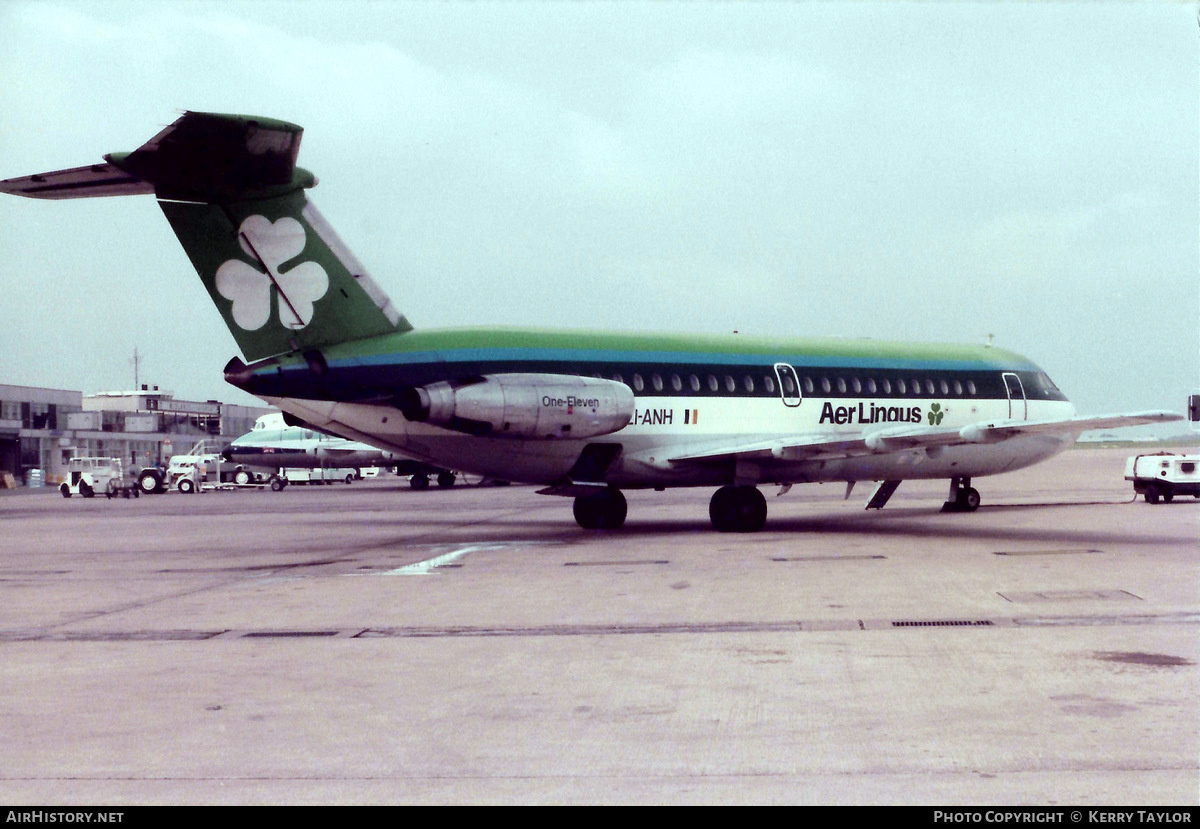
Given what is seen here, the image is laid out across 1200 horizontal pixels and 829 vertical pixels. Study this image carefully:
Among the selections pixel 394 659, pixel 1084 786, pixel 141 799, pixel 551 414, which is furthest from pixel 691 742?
pixel 551 414

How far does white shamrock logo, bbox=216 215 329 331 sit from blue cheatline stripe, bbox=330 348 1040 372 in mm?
1073

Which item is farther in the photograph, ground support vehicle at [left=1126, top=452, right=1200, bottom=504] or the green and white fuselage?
ground support vehicle at [left=1126, top=452, right=1200, bottom=504]

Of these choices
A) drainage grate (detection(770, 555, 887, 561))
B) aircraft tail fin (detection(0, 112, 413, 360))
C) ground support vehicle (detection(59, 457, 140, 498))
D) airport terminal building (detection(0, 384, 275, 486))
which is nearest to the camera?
drainage grate (detection(770, 555, 887, 561))

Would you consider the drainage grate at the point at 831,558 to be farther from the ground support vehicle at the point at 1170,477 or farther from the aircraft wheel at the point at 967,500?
the ground support vehicle at the point at 1170,477

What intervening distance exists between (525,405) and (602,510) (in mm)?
4890

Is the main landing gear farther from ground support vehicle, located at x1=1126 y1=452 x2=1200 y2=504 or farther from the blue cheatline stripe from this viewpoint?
ground support vehicle, located at x1=1126 y1=452 x2=1200 y2=504

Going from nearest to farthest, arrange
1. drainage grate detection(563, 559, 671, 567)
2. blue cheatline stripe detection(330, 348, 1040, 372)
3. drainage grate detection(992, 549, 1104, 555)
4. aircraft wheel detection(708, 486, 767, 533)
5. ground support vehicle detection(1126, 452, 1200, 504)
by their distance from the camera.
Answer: drainage grate detection(563, 559, 671, 567)
drainage grate detection(992, 549, 1104, 555)
blue cheatline stripe detection(330, 348, 1040, 372)
aircraft wheel detection(708, 486, 767, 533)
ground support vehicle detection(1126, 452, 1200, 504)

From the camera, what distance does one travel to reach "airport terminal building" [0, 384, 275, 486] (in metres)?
93.7

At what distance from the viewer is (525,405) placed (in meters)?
19.6

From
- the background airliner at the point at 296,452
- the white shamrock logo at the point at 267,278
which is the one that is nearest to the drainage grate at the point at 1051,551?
the white shamrock logo at the point at 267,278

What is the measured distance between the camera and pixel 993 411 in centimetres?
2675

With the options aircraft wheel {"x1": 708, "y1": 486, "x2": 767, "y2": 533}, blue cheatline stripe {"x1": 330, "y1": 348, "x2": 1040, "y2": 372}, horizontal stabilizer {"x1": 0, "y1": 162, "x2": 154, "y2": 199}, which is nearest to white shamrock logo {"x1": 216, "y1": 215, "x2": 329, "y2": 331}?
blue cheatline stripe {"x1": 330, "y1": 348, "x2": 1040, "y2": 372}

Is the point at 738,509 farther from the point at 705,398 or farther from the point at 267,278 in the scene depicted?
the point at 267,278

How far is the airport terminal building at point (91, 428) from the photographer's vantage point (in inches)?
3688
